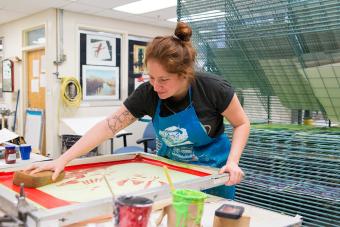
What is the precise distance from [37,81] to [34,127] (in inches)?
28.7

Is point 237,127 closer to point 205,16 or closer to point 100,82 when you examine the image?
point 205,16

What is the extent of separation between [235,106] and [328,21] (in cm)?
76

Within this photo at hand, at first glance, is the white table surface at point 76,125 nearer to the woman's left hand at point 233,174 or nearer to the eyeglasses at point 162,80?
the eyeglasses at point 162,80

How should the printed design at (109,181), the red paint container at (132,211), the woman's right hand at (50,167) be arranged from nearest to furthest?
the red paint container at (132,211)
the printed design at (109,181)
the woman's right hand at (50,167)

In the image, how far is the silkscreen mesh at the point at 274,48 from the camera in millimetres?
1870

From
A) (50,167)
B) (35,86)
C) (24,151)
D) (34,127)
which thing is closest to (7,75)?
(35,86)

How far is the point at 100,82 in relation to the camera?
550cm

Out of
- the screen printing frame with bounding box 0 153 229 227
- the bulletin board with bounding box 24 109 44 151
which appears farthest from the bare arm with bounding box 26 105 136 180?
the bulletin board with bounding box 24 109 44 151

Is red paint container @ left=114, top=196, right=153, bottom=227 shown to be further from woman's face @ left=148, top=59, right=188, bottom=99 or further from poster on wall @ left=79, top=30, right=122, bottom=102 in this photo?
poster on wall @ left=79, top=30, right=122, bottom=102

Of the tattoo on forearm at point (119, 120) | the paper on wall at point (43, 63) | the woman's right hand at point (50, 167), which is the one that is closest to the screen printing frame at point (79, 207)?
the woman's right hand at point (50, 167)

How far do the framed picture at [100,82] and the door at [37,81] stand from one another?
0.65 meters

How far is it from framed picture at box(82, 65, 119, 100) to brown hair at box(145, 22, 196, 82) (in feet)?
13.6

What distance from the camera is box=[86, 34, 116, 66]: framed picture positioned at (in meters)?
5.34

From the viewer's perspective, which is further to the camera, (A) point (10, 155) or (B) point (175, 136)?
(A) point (10, 155)
